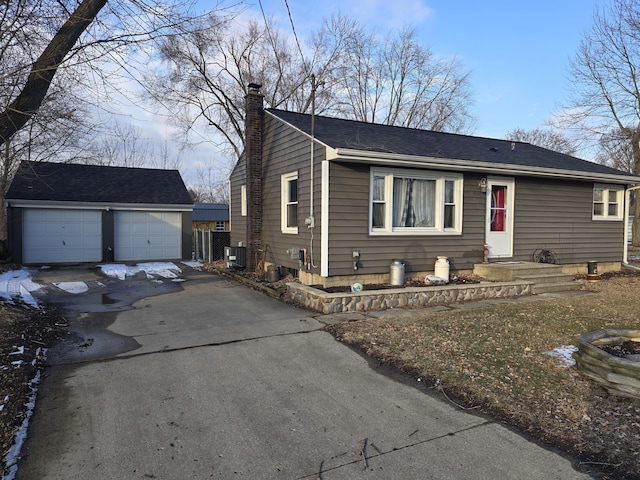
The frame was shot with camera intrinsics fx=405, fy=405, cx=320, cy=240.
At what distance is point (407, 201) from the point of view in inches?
371

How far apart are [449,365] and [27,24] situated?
23.5 feet

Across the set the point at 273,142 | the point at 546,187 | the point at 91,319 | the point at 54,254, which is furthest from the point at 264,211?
the point at 54,254

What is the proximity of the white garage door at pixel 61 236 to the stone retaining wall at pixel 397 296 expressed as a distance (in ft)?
36.2

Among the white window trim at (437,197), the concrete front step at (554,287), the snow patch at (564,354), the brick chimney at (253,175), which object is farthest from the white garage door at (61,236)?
the snow patch at (564,354)

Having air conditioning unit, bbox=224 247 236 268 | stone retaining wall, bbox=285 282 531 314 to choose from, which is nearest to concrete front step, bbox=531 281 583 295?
stone retaining wall, bbox=285 282 531 314

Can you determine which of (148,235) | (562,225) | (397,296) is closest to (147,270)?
(148,235)

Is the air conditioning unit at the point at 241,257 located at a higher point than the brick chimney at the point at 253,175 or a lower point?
lower

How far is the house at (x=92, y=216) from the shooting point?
1498 cm

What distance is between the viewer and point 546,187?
11133 millimetres

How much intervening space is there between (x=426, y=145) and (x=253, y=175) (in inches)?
194

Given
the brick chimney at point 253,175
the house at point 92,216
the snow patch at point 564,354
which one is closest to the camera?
the snow patch at point 564,354

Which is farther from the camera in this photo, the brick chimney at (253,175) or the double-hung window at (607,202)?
the double-hung window at (607,202)

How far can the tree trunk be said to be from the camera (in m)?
5.56

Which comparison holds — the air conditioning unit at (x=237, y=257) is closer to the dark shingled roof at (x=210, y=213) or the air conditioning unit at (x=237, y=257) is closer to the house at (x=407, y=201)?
the house at (x=407, y=201)
